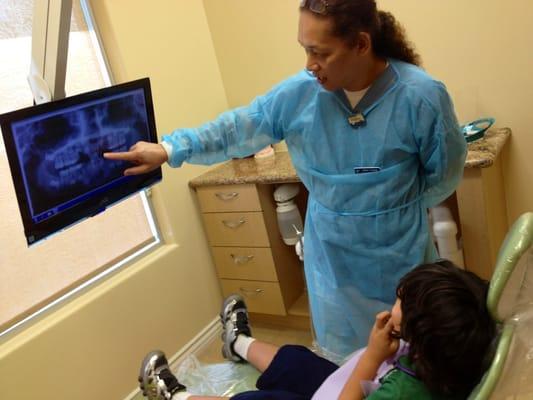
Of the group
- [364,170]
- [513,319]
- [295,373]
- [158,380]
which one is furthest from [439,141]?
[158,380]

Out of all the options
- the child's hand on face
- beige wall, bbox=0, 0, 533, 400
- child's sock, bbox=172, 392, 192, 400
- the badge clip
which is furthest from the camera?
beige wall, bbox=0, 0, 533, 400

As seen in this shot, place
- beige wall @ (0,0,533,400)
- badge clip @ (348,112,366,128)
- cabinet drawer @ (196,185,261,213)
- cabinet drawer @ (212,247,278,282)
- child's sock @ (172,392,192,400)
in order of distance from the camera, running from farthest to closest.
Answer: cabinet drawer @ (212,247,278,282) → cabinet drawer @ (196,185,261,213) → beige wall @ (0,0,533,400) → child's sock @ (172,392,192,400) → badge clip @ (348,112,366,128)

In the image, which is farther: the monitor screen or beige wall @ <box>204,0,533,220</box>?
beige wall @ <box>204,0,533,220</box>

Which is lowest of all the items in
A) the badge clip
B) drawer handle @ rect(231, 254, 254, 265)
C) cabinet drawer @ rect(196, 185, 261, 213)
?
drawer handle @ rect(231, 254, 254, 265)

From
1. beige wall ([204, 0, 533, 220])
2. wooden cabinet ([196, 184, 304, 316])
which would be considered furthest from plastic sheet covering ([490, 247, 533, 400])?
wooden cabinet ([196, 184, 304, 316])

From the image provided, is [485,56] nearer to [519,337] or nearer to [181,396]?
[519,337]

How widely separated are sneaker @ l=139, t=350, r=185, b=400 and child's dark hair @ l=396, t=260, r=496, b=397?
871 mm

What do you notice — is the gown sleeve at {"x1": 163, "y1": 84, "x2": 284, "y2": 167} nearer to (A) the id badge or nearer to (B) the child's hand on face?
(A) the id badge

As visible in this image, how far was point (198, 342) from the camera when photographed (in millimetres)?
2549

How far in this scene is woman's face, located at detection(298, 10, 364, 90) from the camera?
1.21 meters

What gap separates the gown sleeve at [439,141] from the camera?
124 cm

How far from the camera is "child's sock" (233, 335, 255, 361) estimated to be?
168 cm

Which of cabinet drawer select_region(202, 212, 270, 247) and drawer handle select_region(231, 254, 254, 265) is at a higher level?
cabinet drawer select_region(202, 212, 270, 247)

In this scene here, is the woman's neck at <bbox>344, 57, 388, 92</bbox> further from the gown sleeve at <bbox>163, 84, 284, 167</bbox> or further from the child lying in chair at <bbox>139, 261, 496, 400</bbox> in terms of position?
the child lying in chair at <bbox>139, 261, 496, 400</bbox>
